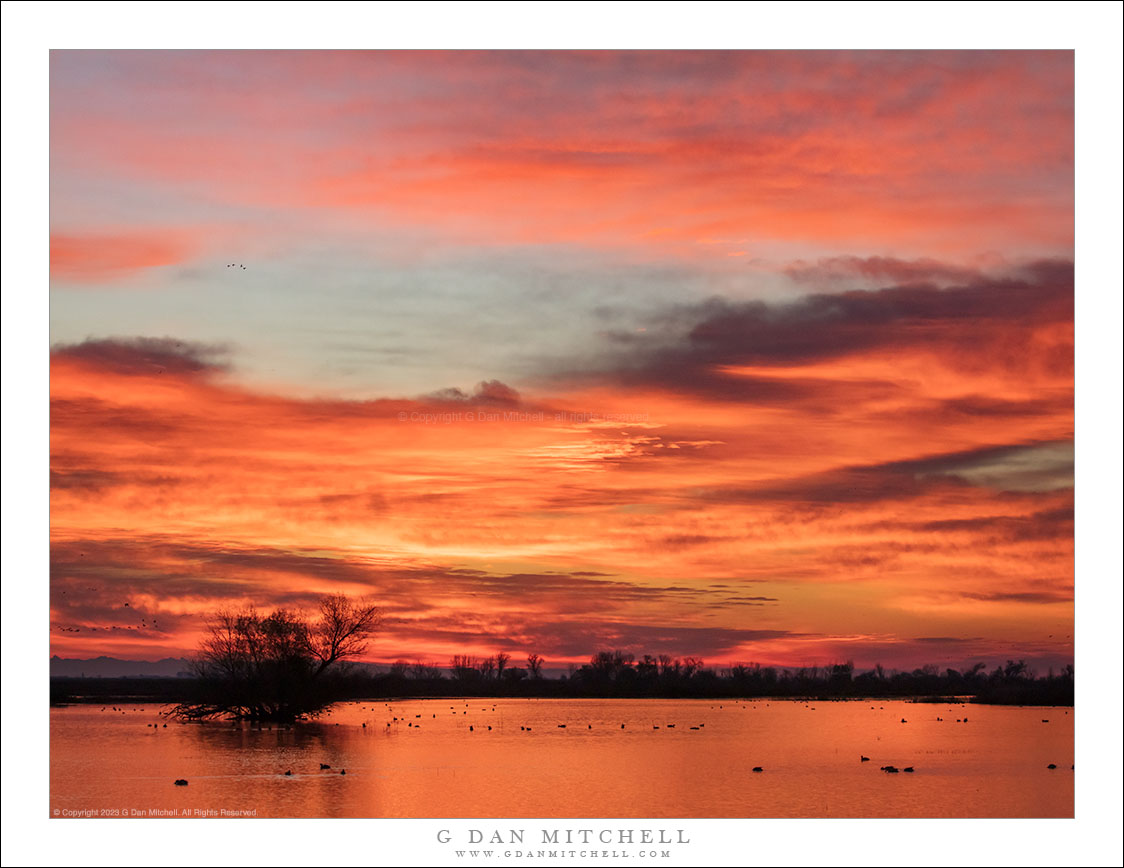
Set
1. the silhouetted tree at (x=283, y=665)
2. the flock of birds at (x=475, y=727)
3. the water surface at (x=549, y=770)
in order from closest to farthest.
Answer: the water surface at (x=549, y=770), the flock of birds at (x=475, y=727), the silhouetted tree at (x=283, y=665)

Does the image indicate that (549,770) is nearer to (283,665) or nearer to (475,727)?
(283,665)

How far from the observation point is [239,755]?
47688 millimetres

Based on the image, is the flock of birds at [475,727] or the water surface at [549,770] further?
the flock of birds at [475,727]

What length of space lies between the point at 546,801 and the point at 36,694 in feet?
63.9

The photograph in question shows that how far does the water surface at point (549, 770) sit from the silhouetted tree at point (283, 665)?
1.54 m

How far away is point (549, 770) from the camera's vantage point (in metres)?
47.3

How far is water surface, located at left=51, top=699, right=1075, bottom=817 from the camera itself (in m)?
34.5

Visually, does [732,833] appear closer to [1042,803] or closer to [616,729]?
[1042,803]

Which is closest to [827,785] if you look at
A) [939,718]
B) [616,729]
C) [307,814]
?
[307,814]

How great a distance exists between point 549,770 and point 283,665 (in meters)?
21.0

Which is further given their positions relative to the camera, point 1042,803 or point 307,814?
point 1042,803

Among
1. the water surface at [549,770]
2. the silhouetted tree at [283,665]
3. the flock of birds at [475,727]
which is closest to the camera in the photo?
the water surface at [549,770]

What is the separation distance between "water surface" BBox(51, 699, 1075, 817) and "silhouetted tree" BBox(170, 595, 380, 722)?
154 cm

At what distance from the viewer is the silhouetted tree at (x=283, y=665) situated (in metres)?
61.2
